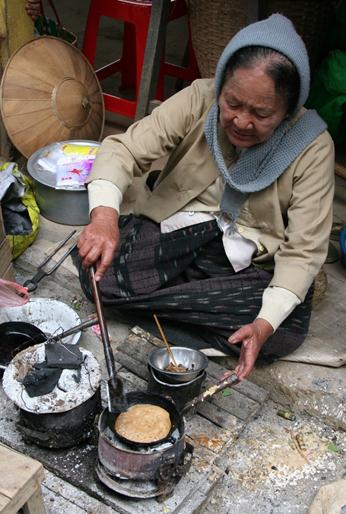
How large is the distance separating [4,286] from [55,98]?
4.82ft

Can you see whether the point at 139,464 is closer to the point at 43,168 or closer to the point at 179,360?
the point at 179,360

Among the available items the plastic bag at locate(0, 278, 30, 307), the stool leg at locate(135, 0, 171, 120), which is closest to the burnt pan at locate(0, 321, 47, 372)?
the plastic bag at locate(0, 278, 30, 307)

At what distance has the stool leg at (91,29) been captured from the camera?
14.0 ft

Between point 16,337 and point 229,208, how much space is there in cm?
105

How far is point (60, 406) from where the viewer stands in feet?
7.75

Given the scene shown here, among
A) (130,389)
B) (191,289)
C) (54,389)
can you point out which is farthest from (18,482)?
(191,289)

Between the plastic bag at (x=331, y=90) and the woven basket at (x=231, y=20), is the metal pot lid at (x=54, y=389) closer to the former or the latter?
the woven basket at (x=231, y=20)

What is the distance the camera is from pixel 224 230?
2893mm

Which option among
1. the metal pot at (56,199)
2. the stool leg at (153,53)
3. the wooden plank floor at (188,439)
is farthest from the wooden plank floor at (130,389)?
the stool leg at (153,53)

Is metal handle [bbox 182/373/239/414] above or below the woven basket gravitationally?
below

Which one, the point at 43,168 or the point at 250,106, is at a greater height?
the point at 250,106

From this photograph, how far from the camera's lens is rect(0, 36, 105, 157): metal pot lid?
12.3ft

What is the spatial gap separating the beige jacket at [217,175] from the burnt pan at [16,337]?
0.68 metres

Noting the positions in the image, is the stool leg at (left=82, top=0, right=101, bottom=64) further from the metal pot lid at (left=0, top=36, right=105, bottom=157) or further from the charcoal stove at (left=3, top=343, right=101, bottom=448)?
the charcoal stove at (left=3, top=343, right=101, bottom=448)
